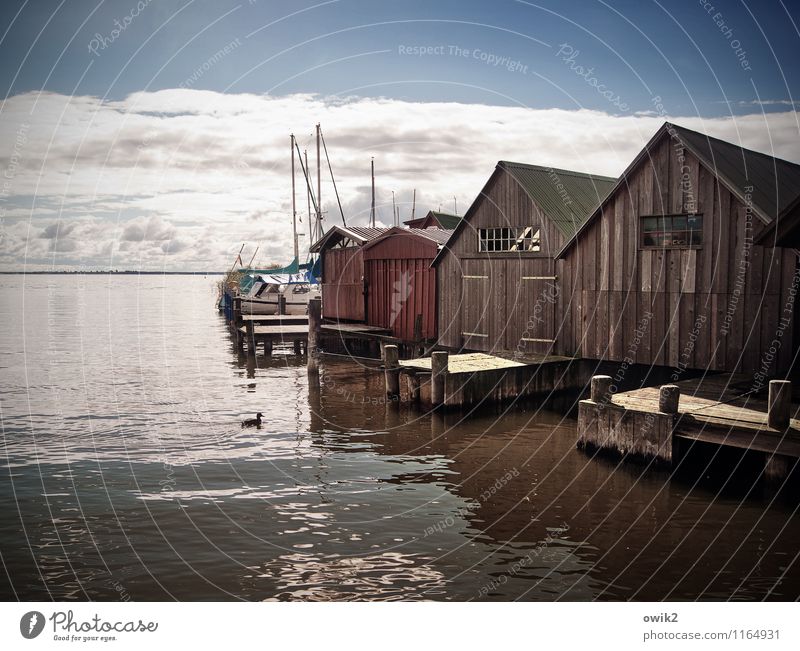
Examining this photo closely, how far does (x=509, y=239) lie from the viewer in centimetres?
2316

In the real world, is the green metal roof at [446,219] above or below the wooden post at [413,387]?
above

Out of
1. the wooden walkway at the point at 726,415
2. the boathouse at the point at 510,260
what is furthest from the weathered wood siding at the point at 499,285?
the wooden walkway at the point at 726,415

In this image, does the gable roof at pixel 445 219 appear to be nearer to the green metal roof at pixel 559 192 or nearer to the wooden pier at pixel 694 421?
the green metal roof at pixel 559 192

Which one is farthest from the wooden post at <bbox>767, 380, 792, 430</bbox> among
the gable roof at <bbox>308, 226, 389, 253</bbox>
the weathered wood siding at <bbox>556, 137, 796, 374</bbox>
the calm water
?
the gable roof at <bbox>308, 226, 389, 253</bbox>

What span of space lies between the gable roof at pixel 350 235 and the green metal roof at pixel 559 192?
8599 mm

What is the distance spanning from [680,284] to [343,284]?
61.6 ft

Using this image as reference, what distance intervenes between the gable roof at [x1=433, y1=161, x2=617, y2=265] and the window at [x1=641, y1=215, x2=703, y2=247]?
3.34 metres

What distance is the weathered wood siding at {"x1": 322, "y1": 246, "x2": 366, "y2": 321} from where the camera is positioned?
32125 mm

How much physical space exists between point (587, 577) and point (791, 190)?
16.5m

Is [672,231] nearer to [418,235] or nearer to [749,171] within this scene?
[749,171]

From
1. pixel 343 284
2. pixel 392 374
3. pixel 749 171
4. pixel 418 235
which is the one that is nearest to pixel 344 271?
pixel 343 284

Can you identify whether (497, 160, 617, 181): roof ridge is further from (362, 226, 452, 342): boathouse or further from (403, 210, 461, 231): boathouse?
(403, 210, 461, 231): boathouse

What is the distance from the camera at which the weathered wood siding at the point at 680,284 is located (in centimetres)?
1611
